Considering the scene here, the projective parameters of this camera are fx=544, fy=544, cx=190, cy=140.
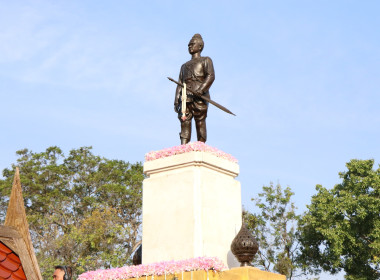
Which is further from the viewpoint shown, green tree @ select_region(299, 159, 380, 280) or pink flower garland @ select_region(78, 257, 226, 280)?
green tree @ select_region(299, 159, 380, 280)

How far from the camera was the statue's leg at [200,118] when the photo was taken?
1059cm

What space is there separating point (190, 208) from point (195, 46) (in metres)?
3.36

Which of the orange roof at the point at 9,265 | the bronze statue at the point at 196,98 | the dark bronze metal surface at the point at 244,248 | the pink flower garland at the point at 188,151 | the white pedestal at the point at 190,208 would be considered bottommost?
the orange roof at the point at 9,265

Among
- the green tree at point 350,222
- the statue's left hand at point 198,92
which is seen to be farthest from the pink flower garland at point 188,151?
the green tree at point 350,222

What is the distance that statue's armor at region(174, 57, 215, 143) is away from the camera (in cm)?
1059

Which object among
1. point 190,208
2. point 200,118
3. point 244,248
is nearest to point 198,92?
point 200,118

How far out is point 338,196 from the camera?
2347cm

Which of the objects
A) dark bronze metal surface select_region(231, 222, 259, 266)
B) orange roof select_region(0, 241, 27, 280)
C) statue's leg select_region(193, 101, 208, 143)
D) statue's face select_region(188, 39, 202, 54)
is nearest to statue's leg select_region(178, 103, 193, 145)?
statue's leg select_region(193, 101, 208, 143)

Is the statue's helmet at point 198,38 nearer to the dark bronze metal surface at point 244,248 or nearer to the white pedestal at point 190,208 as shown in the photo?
the white pedestal at point 190,208

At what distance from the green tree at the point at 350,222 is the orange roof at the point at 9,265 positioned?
2053cm

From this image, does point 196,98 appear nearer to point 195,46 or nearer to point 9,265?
point 195,46

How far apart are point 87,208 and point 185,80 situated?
21.6 meters

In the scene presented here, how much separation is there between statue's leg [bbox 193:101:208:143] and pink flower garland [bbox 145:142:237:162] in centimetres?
52

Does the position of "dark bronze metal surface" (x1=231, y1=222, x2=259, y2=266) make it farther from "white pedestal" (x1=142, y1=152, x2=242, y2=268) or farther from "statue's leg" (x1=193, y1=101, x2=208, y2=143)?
"statue's leg" (x1=193, y1=101, x2=208, y2=143)
